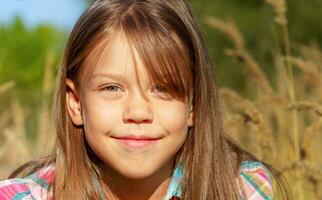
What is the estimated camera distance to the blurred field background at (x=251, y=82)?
2.80 meters

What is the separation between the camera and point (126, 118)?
2.16 m

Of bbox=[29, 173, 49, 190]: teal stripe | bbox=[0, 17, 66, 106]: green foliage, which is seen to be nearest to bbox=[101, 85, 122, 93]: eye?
bbox=[29, 173, 49, 190]: teal stripe

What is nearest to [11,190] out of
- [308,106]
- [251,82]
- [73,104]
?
[73,104]

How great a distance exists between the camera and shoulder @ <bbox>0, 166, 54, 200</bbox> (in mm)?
2367

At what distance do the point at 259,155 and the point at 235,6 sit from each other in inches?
255

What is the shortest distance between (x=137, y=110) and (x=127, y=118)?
0.03 meters

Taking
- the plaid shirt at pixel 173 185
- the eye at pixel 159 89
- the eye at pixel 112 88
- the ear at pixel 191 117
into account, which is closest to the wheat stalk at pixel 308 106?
the plaid shirt at pixel 173 185

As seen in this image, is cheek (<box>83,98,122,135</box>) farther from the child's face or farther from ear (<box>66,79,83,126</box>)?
ear (<box>66,79,83,126</box>)

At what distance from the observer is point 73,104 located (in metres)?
2.40

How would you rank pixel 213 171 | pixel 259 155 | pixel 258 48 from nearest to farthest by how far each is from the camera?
pixel 213 171
pixel 259 155
pixel 258 48

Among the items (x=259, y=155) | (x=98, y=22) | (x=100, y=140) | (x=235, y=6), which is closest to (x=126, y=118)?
(x=100, y=140)

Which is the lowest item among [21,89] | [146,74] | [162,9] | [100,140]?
[21,89]

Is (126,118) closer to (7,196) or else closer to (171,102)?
(171,102)

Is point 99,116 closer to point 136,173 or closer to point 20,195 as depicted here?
point 136,173
